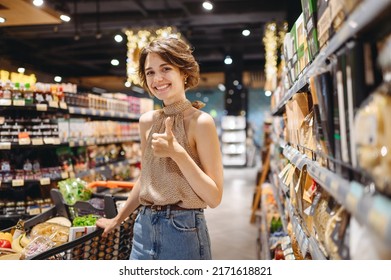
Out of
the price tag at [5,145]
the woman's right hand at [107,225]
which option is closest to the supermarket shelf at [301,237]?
the woman's right hand at [107,225]

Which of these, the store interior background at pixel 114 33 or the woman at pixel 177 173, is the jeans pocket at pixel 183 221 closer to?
the woman at pixel 177 173

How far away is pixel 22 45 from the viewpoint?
39.6 feet

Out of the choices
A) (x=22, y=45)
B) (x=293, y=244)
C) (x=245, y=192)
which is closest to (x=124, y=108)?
(x=245, y=192)

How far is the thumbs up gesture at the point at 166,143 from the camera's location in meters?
1.57

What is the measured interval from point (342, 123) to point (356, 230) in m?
0.28

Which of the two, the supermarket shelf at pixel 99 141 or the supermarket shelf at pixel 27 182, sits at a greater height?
the supermarket shelf at pixel 99 141

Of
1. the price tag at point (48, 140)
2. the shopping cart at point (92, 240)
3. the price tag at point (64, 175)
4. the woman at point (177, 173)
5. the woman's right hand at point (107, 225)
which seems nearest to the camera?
the woman at point (177, 173)

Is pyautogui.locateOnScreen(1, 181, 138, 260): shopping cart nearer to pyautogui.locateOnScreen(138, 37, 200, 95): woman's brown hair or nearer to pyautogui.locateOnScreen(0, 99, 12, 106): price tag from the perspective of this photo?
pyautogui.locateOnScreen(138, 37, 200, 95): woman's brown hair

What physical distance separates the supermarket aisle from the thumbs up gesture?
9.80ft

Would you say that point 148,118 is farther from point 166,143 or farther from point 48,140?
point 48,140

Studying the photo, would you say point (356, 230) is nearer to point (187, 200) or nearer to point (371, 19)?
point (371, 19)

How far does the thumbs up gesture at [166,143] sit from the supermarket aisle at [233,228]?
2988 mm

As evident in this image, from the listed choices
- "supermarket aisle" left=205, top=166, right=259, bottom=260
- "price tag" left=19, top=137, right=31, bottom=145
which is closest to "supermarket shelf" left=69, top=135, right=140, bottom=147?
"price tag" left=19, top=137, right=31, bottom=145

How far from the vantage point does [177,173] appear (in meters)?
1.71
